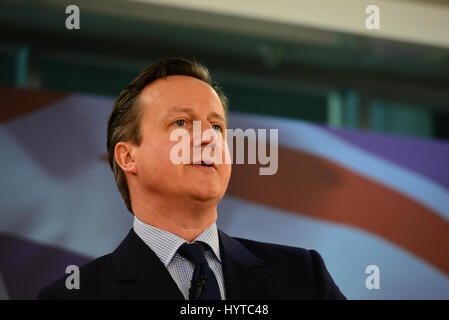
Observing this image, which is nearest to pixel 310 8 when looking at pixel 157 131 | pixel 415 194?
pixel 415 194

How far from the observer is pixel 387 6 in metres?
3.63

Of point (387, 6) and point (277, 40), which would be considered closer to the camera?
point (387, 6)

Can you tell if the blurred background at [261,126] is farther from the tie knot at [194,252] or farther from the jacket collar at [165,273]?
the tie knot at [194,252]

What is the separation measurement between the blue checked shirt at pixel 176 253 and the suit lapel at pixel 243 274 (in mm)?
20

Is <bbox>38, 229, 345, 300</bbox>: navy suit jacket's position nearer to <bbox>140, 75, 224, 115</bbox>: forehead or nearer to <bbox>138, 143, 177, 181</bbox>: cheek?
<bbox>138, 143, 177, 181</bbox>: cheek

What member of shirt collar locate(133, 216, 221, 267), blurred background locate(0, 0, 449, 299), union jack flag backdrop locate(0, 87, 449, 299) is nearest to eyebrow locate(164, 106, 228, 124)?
shirt collar locate(133, 216, 221, 267)

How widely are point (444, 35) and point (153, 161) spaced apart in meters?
2.66

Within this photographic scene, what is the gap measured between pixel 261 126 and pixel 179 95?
153 cm

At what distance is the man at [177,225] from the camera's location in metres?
1.60

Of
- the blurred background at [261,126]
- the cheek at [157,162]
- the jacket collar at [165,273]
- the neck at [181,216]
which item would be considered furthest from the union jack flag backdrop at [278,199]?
the cheek at [157,162]

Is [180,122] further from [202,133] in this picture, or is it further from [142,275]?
[142,275]

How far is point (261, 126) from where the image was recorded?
Result: 125 inches
